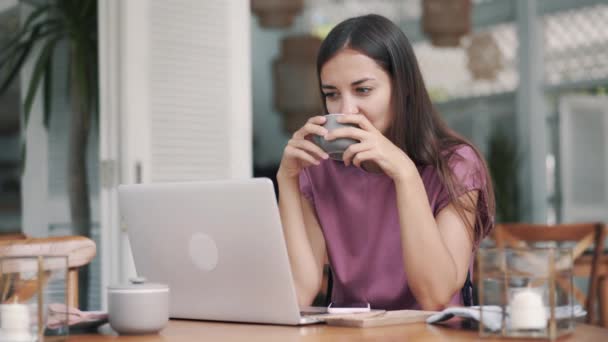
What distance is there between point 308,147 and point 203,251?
0.29m

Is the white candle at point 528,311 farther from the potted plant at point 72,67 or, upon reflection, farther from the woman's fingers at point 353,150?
the potted plant at point 72,67

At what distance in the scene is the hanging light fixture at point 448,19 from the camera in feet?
19.5

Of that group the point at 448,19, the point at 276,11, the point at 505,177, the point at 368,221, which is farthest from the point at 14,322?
the point at 505,177

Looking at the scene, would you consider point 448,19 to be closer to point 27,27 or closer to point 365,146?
point 27,27

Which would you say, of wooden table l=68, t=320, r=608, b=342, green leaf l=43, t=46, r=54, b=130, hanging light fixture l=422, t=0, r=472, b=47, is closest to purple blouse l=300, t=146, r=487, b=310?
wooden table l=68, t=320, r=608, b=342

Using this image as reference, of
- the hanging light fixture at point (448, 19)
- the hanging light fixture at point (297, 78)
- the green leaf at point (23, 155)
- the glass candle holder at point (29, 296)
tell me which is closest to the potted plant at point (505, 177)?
the hanging light fixture at point (297, 78)

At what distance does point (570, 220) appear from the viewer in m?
7.52

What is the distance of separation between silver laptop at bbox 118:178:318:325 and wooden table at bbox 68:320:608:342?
39 millimetres

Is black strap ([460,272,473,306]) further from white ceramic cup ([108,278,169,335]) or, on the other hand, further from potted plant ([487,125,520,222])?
potted plant ([487,125,520,222])

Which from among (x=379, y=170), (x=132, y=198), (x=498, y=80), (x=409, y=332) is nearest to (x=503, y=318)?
(x=409, y=332)

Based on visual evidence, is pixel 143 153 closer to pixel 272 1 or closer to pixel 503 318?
pixel 503 318

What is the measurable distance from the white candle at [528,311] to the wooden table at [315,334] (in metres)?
0.05

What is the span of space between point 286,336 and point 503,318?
0.28 m

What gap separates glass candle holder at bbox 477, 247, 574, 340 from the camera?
110cm
